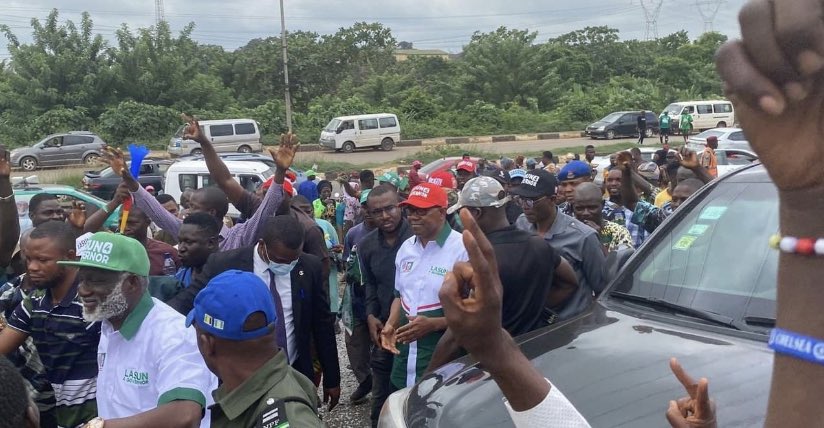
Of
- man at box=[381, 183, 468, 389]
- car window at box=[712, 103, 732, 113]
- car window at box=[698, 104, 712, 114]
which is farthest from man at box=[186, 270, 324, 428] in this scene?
car window at box=[712, 103, 732, 113]

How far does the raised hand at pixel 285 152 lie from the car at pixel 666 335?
2.38 m

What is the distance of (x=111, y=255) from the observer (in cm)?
315

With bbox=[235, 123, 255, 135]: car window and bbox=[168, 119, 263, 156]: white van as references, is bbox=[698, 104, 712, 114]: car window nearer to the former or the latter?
bbox=[168, 119, 263, 156]: white van

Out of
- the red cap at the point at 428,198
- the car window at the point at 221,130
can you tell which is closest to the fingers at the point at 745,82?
the red cap at the point at 428,198

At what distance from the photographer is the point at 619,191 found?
7812 mm

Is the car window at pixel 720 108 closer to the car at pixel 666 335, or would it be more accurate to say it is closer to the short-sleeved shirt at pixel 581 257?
the short-sleeved shirt at pixel 581 257

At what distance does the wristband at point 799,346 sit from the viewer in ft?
3.22

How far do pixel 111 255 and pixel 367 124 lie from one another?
34070mm

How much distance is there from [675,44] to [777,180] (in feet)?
231

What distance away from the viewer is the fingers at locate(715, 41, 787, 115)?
930 mm

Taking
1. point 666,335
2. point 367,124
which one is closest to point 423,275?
point 666,335

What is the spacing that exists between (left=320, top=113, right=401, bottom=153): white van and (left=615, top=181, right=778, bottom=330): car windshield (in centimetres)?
3315

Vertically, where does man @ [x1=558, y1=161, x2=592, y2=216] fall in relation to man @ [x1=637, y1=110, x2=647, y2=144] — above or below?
above

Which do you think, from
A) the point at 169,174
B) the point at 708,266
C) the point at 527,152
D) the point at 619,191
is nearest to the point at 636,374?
the point at 708,266
